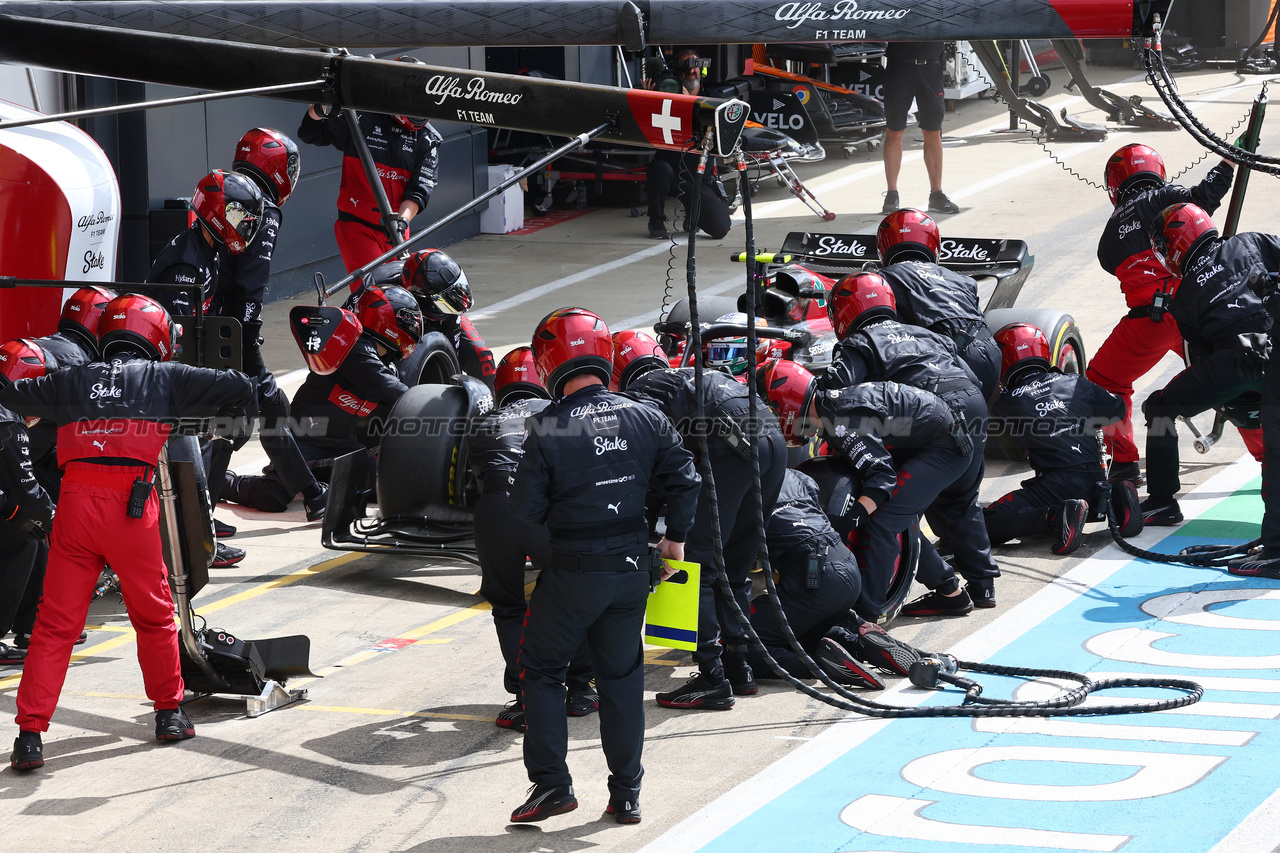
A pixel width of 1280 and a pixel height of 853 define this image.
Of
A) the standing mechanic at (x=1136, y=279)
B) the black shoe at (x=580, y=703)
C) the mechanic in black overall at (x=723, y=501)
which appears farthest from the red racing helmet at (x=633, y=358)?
the standing mechanic at (x=1136, y=279)

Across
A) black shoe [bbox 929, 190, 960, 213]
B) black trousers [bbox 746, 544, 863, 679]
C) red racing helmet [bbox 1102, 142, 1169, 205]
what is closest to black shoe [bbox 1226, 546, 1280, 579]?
black trousers [bbox 746, 544, 863, 679]

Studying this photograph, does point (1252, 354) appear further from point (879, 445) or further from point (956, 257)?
point (956, 257)

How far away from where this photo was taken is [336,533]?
8.70 m

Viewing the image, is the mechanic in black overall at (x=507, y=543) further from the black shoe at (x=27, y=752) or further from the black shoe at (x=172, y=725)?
the black shoe at (x=27, y=752)

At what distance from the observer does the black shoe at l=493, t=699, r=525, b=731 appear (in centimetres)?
666

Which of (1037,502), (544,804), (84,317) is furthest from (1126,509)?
(84,317)

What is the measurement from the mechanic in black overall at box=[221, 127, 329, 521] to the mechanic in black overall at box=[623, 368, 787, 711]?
322 centimetres

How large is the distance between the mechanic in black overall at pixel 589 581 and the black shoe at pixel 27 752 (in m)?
2.01

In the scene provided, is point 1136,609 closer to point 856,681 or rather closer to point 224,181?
point 856,681

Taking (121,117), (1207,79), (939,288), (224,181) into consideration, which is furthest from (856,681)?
(1207,79)

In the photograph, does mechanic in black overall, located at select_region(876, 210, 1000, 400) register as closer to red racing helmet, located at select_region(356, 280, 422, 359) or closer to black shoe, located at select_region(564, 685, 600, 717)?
red racing helmet, located at select_region(356, 280, 422, 359)

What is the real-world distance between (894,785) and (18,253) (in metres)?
7.02

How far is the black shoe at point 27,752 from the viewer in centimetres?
625

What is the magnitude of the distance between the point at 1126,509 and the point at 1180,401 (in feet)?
2.25
